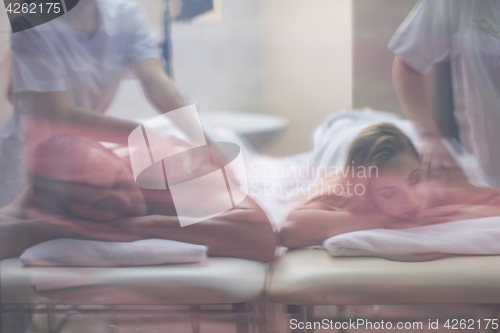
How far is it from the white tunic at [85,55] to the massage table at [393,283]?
48 cm

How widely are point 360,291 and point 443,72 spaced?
1.36 feet

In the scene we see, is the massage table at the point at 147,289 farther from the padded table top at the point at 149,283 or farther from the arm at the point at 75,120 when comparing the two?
the arm at the point at 75,120

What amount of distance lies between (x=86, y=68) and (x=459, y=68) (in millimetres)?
674

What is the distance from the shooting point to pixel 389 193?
2.26 ft

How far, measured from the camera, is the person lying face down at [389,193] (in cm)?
69

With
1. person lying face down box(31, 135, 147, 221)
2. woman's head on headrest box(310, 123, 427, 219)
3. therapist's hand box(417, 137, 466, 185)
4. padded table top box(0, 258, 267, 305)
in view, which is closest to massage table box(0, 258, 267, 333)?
padded table top box(0, 258, 267, 305)

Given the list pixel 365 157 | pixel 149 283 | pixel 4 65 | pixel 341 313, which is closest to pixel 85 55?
pixel 4 65

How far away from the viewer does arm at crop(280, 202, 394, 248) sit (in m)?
0.69

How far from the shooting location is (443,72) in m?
0.67

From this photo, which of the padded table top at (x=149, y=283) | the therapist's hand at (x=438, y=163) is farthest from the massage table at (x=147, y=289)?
the therapist's hand at (x=438, y=163)

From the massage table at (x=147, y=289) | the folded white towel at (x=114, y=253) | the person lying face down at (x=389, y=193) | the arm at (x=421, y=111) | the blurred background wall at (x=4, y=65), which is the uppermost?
the blurred background wall at (x=4, y=65)

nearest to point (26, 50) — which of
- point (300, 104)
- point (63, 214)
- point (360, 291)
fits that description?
point (63, 214)

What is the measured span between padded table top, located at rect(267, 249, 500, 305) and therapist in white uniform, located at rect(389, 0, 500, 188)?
17cm

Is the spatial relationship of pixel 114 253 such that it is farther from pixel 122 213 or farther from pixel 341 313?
pixel 341 313
